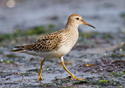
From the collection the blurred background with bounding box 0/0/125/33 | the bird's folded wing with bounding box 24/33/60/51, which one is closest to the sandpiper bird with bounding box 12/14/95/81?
the bird's folded wing with bounding box 24/33/60/51

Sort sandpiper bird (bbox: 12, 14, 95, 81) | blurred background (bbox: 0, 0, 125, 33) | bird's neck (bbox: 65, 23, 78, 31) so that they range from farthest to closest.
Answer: blurred background (bbox: 0, 0, 125, 33), bird's neck (bbox: 65, 23, 78, 31), sandpiper bird (bbox: 12, 14, 95, 81)

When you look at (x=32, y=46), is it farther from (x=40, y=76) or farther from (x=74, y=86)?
(x=74, y=86)

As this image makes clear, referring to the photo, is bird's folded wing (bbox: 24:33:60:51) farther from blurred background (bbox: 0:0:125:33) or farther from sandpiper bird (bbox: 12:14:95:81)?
blurred background (bbox: 0:0:125:33)

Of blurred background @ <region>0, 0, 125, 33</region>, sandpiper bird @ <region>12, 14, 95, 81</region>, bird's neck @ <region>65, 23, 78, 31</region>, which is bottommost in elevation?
sandpiper bird @ <region>12, 14, 95, 81</region>

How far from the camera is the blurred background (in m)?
16.1

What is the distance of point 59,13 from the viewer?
1997 centimetres

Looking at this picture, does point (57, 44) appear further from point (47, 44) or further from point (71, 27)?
point (71, 27)

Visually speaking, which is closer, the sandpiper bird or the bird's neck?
the sandpiper bird

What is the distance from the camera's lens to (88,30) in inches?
570

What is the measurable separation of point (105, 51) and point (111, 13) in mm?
8438

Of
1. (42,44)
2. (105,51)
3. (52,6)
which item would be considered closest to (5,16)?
(52,6)

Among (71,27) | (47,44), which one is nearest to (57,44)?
(47,44)

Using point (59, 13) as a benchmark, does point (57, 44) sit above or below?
below

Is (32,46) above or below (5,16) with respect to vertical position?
below
